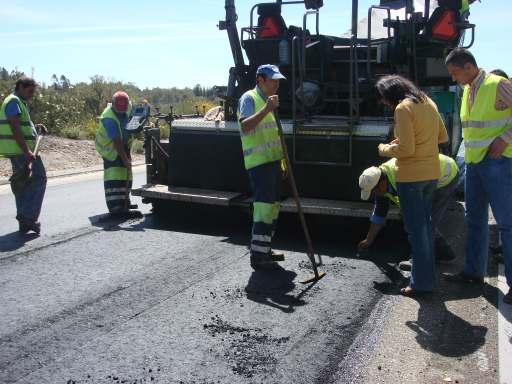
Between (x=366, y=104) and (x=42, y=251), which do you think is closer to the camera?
(x=42, y=251)

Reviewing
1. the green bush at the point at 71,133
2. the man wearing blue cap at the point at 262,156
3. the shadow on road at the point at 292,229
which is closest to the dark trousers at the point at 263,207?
the man wearing blue cap at the point at 262,156

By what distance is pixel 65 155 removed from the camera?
577 inches

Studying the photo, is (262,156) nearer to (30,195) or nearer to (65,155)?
(30,195)

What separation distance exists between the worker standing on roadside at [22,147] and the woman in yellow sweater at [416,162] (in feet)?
13.3

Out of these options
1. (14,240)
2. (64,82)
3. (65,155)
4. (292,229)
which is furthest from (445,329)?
(64,82)

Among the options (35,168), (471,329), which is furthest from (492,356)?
(35,168)

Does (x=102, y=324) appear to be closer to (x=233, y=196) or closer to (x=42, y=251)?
(x=42, y=251)

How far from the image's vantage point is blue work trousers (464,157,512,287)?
4430mm

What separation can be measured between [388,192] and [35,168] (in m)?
3.95

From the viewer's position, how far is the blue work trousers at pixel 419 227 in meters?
4.51

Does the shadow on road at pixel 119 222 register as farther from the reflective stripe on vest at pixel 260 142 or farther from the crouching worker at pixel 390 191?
the crouching worker at pixel 390 191

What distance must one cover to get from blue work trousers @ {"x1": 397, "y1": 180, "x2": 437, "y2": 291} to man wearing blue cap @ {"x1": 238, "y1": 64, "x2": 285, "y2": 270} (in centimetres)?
119

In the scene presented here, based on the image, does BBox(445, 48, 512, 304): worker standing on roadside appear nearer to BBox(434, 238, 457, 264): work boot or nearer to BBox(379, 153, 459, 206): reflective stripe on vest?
BBox(379, 153, 459, 206): reflective stripe on vest

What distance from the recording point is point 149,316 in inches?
164
